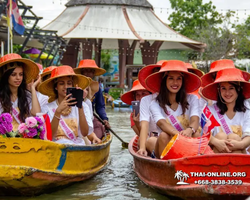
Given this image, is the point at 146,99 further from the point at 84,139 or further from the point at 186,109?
the point at 84,139

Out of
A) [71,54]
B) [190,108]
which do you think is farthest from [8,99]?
[71,54]

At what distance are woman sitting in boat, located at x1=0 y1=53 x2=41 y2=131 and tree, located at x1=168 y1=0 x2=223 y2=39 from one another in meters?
35.6

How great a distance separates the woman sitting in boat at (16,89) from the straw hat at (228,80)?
87.4 inches

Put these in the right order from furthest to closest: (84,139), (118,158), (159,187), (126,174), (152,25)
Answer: (152,25) → (118,158) → (126,174) → (84,139) → (159,187)

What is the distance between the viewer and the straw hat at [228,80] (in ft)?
19.2

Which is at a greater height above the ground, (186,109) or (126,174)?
(186,109)

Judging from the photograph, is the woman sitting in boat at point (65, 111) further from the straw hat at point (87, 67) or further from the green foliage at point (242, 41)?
the green foliage at point (242, 41)

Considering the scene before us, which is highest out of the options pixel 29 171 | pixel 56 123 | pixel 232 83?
pixel 232 83

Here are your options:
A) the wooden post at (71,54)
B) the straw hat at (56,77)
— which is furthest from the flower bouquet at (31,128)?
the wooden post at (71,54)

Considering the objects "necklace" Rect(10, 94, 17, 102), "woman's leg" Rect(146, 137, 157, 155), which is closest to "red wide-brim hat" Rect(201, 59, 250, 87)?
"woman's leg" Rect(146, 137, 157, 155)

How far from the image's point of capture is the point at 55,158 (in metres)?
5.86

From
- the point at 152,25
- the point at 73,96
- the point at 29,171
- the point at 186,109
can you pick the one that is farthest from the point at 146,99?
the point at 152,25

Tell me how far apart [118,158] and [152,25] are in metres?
20.6

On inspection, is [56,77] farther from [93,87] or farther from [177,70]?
[93,87]
